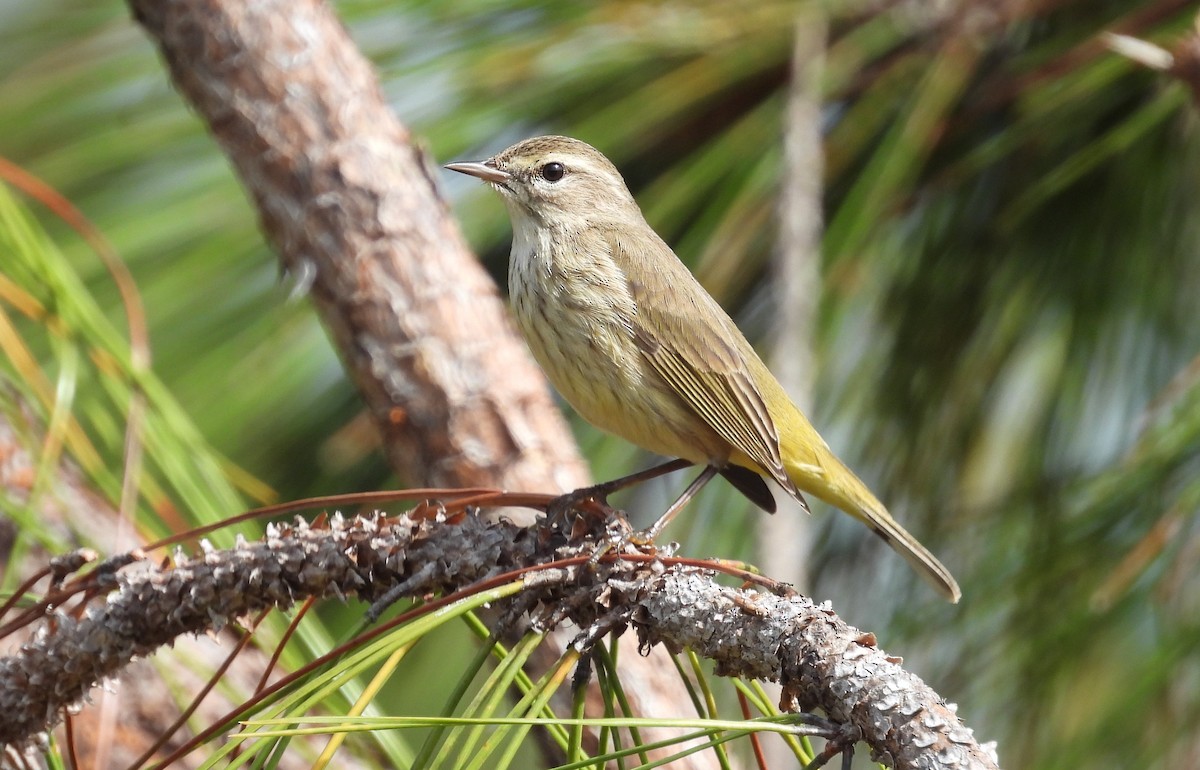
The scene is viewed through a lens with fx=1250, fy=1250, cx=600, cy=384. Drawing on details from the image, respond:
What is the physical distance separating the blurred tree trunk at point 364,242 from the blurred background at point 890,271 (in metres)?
0.29

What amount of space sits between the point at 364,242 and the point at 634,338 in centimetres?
77

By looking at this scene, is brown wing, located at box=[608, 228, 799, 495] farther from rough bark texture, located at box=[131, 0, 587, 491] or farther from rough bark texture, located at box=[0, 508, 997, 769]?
rough bark texture, located at box=[0, 508, 997, 769]

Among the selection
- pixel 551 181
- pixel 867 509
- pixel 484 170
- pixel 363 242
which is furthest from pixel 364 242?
pixel 867 509

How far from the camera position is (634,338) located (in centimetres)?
342

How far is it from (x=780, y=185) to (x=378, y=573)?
1.42 meters

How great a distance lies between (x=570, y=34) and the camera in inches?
133

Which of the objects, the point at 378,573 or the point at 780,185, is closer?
the point at 378,573

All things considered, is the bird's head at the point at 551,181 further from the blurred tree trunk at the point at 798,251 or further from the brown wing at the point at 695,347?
the blurred tree trunk at the point at 798,251

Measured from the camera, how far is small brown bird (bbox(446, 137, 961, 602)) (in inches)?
129

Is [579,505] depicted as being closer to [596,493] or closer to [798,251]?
[596,493]

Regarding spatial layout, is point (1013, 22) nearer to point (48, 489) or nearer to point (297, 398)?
point (297, 398)

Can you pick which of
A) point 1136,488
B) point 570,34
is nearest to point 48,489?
point 570,34

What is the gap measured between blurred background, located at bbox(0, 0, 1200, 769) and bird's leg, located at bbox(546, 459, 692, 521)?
0.72 feet

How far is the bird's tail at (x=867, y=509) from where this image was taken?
3.06 metres
